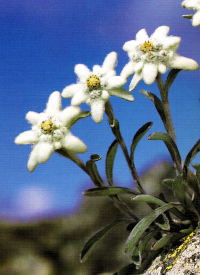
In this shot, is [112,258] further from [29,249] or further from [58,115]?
[58,115]

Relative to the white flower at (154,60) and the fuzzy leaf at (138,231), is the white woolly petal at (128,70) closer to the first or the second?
the white flower at (154,60)

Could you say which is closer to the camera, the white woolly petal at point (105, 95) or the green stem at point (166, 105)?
the white woolly petal at point (105, 95)

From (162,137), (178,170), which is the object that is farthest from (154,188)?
(162,137)

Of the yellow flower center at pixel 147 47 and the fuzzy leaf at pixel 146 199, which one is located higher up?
the yellow flower center at pixel 147 47

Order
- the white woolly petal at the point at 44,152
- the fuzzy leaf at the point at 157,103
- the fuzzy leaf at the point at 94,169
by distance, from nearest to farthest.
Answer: the white woolly petal at the point at 44,152 < the fuzzy leaf at the point at 94,169 < the fuzzy leaf at the point at 157,103

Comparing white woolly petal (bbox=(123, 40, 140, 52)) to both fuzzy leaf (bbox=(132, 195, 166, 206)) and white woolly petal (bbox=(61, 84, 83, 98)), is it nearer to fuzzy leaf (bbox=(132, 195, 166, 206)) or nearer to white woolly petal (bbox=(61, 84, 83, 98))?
white woolly petal (bbox=(61, 84, 83, 98))

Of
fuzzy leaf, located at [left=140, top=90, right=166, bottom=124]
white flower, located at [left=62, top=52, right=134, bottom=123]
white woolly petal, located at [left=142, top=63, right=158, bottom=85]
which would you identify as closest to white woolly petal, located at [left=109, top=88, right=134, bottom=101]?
white flower, located at [left=62, top=52, right=134, bottom=123]

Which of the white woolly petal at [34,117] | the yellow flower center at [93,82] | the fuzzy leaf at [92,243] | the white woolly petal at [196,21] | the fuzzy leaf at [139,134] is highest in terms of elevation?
the white woolly petal at [196,21]

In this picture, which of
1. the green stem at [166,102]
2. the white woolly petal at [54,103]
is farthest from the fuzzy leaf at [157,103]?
the white woolly petal at [54,103]

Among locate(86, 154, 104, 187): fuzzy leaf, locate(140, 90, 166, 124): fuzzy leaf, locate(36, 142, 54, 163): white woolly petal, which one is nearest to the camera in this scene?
locate(36, 142, 54, 163): white woolly petal
